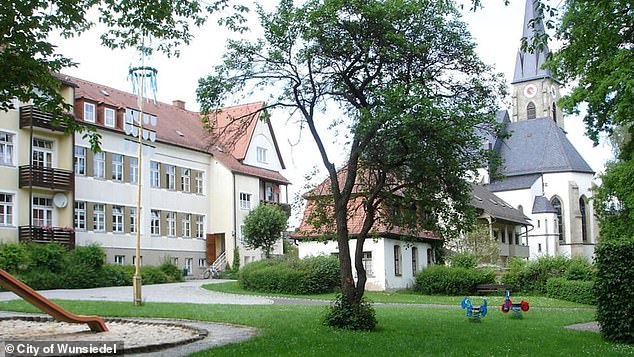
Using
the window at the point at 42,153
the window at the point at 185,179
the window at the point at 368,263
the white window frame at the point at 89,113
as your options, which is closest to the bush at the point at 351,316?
the window at the point at 368,263

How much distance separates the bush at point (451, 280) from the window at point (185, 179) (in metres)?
19.9

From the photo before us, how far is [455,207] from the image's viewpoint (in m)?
17.7

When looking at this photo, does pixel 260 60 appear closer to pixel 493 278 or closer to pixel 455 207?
pixel 455 207

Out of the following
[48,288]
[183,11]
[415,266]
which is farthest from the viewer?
[415,266]

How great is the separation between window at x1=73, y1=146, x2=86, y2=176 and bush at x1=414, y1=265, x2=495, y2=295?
20204 millimetres

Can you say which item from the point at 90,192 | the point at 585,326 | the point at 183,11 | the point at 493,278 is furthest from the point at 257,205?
the point at 183,11

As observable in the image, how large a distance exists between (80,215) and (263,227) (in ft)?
41.3

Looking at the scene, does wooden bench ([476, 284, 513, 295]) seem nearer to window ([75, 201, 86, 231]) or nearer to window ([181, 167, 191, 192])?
window ([75, 201, 86, 231])

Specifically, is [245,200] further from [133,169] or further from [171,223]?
[133,169]

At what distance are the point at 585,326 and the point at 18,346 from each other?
14670 mm

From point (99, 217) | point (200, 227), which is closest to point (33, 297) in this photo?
point (99, 217)

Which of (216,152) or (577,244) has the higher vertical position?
(216,152)

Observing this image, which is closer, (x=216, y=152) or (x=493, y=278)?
(x=493, y=278)

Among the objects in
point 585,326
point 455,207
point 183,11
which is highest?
point 183,11
